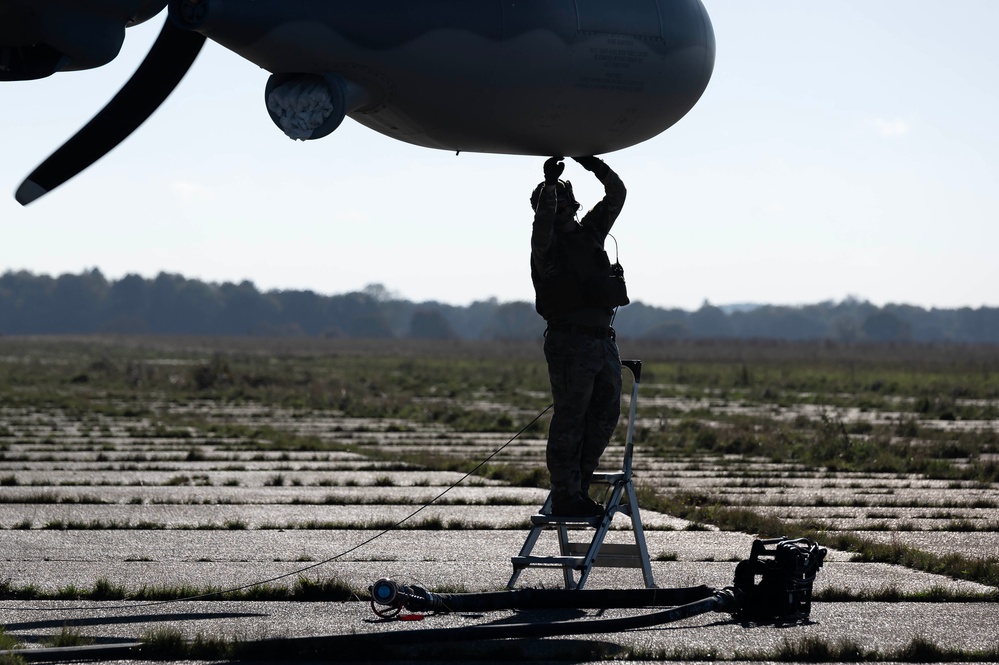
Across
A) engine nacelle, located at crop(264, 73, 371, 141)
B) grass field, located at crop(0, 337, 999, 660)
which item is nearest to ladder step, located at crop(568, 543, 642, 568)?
grass field, located at crop(0, 337, 999, 660)

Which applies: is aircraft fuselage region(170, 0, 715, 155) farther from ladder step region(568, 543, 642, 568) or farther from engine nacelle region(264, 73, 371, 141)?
ladder step region(568, 543, 642, 568)

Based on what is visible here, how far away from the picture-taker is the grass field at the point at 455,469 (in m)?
12.7

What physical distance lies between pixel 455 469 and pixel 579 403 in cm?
1076

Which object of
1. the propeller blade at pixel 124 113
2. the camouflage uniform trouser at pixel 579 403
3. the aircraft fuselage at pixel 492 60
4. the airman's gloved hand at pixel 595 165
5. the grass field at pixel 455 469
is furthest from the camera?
the grass field at pixel 455 469

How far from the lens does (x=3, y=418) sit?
3158 cm

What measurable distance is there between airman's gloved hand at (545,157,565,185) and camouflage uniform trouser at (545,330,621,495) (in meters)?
1.16

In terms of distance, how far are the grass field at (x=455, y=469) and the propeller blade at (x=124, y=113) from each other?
298cm

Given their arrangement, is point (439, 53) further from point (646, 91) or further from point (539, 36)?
point (646, 91)

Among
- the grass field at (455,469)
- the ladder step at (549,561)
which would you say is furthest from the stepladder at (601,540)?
the grass field at (455,469)

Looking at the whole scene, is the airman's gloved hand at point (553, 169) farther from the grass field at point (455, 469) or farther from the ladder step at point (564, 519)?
the ladder step at point (564, 519)

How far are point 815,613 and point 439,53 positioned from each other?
15.3ft

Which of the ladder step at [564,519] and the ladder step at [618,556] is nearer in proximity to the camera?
the ladder step at [564,519]

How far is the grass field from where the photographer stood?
1271 cm

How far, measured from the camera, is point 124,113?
9.60 meters
